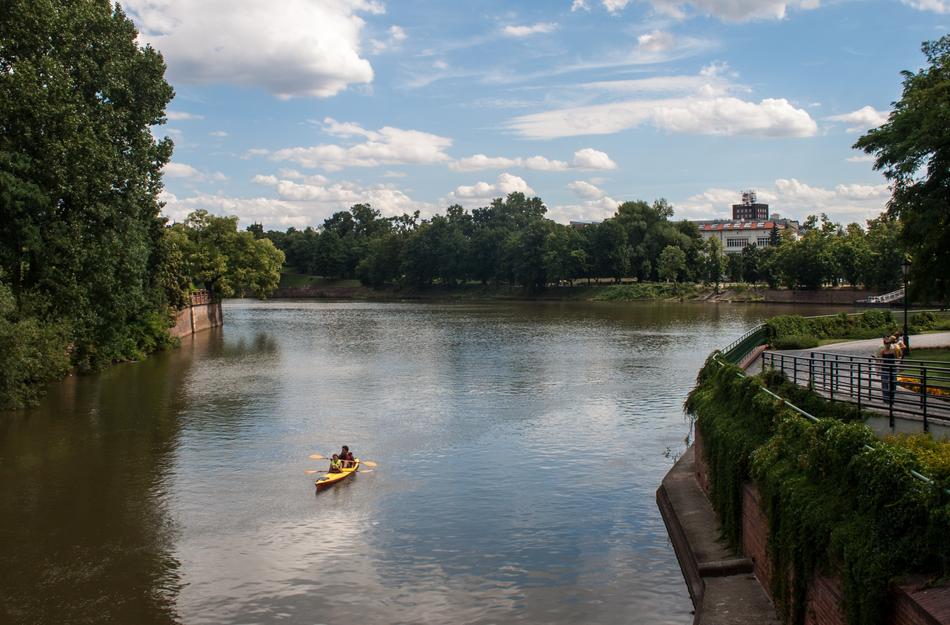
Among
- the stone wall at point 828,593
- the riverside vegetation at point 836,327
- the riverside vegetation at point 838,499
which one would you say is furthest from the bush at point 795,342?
the stone wall at point 828,593

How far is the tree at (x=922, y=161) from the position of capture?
27.0 m

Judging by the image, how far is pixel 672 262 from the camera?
125812 millimetres

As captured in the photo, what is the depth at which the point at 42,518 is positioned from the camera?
67.9ft


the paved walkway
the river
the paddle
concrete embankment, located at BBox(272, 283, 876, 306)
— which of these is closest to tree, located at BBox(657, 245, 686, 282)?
concrete embankment, located at BBox(272, 283, 876, 306)

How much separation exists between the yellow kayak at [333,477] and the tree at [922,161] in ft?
68.2

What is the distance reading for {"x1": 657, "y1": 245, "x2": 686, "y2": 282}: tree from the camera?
125750mm

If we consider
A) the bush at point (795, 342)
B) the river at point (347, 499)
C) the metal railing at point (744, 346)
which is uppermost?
the metal railing at point (744, 346)

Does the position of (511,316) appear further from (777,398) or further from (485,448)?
(777,398)

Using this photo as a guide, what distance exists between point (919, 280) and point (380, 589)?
24.4 meters

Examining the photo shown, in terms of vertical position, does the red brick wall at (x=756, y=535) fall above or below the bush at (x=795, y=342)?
below

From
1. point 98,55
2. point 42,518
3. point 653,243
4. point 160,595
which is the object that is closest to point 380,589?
point 160,595

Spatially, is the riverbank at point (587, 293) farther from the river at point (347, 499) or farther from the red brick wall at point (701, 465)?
the red brick wall at point (701, 465)

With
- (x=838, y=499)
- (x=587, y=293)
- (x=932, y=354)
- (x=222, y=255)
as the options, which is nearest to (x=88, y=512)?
(x=838, y=499)

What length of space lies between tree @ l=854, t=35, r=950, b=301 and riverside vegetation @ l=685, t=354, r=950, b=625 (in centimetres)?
1489
